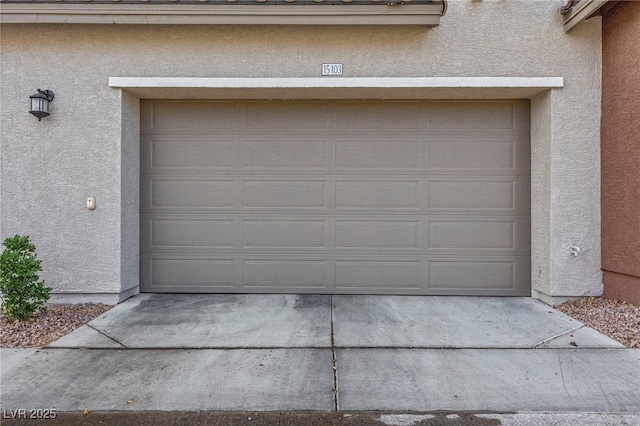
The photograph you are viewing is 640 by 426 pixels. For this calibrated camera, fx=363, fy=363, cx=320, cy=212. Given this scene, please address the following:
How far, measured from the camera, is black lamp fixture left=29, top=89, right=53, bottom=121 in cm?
452

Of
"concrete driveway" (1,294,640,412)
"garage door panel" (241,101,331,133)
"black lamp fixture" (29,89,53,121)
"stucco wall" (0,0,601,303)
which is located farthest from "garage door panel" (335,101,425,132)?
"black lamp fixture" (29,89,53,121)

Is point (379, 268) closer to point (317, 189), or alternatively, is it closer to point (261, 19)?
point (317, 189)

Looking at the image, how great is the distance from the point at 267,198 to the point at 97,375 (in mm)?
2908

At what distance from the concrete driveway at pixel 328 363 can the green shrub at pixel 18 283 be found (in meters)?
0.72

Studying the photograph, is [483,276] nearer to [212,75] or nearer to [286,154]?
[286,154]

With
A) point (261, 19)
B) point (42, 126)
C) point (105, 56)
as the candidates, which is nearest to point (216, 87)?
point (261, 19)

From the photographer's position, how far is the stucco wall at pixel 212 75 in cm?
464

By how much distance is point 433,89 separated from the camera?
4.74 meters

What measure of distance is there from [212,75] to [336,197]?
2.31 m

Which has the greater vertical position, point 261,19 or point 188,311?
point 261,19

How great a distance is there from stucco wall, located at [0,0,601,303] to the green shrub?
0.68 m

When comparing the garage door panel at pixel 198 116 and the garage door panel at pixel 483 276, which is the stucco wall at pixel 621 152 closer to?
the garage door panel at pixel 483 276

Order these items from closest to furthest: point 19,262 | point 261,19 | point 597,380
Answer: point 597,380, point 19,262, point 261,19

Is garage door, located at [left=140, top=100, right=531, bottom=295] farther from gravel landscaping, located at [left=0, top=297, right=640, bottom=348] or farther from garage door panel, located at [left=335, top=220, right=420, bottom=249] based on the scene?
gravel landscaping, located at [left=0, top=297, right=640, bottom=348]
